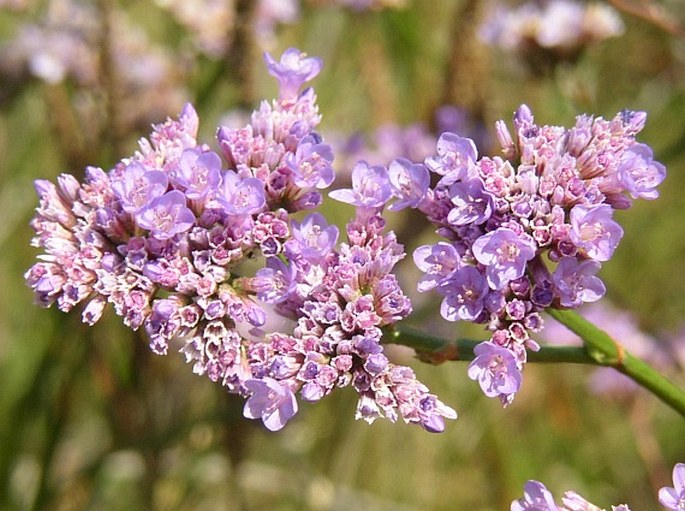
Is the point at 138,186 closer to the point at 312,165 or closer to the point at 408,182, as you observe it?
the point at 312,165

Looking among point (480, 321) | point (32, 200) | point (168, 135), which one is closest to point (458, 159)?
point (480, 321)

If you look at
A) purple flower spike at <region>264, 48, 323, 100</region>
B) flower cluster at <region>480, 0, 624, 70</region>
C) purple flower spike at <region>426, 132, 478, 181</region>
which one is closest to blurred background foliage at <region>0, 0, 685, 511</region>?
flower cluster at <region>480, 0, 624, 70</region>

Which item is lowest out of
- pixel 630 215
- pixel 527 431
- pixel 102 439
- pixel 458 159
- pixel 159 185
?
pixel 102 439

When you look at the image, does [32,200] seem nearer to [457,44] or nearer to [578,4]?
[457,44]

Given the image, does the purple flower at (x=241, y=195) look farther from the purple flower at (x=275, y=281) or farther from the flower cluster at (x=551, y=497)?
the flower cluster at (x=551, y=497)

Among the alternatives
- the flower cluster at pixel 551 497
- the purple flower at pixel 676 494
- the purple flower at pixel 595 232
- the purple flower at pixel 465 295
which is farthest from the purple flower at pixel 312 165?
the purple flower at pixel 676 494

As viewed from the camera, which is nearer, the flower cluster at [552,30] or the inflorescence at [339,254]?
the inflorescence at [339,254]

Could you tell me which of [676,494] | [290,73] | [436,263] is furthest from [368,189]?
[676,494]
